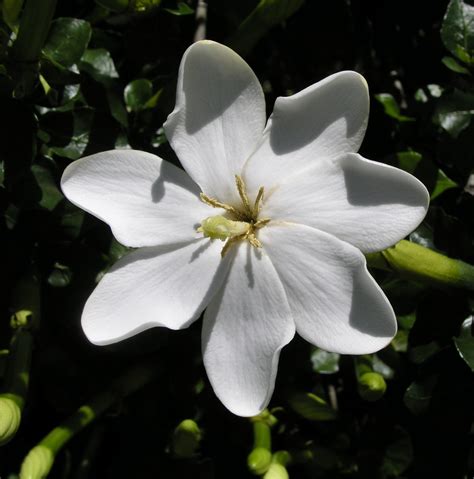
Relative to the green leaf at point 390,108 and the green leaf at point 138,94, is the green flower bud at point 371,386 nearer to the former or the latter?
the green leaf at point 390,108

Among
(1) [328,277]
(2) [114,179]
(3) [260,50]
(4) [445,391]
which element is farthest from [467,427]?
(3) [260,50]

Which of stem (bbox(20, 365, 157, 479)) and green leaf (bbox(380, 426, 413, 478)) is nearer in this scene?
stem (bbox(20, 365, 157, 479))

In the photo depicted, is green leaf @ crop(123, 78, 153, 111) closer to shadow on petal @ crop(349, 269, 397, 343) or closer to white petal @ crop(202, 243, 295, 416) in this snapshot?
white petal @ crop(202, 243, 295, 416)

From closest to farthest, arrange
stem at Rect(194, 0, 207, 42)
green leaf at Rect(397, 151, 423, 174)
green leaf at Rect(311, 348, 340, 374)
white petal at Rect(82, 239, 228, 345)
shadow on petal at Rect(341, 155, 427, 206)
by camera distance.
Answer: shadow on petal at Rect(341, 155, 427, 206) → white petal at Rect(82, 239, 228, 345) → green leaf at Rect(397, 151, 423, 174) → green leaf at Rect(311, 348, 340, 374) → stem at Rect(194, 0, 207, 42)

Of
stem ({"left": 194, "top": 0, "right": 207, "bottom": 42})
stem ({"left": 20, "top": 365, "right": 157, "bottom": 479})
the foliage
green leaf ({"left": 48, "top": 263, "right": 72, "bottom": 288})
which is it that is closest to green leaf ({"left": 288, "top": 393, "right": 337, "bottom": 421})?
the foliage

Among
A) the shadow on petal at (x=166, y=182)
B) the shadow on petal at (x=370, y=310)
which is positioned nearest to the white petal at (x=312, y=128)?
the shadow on petal at (x=166, y=182)

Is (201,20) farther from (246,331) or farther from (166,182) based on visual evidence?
(246,331)

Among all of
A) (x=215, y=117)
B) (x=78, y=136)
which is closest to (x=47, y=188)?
(x=78, y=136)
